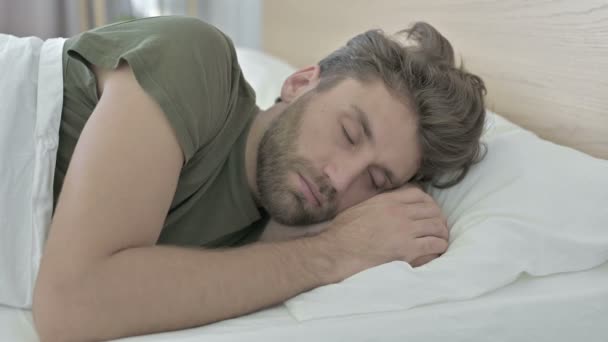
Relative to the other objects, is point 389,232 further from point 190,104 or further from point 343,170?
point 190,104

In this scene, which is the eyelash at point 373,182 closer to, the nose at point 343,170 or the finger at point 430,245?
the nose at point 343,170

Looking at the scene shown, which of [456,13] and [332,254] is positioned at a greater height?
[456,13]

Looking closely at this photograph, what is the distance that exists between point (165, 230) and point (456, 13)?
2.88ft

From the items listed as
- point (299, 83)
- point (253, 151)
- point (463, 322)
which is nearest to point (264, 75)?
point (299, 83)

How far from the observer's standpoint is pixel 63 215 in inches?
31.1

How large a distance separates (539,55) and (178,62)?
0.72 meters

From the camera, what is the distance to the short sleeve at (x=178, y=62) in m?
0.90

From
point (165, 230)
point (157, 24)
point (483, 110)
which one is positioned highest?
point (157, 24)

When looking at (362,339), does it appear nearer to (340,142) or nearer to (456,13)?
(340,142)

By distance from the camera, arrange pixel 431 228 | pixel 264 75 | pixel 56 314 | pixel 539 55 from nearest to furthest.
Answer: pixel 56 314
pixel 431 228
pixel 539 55
pixel 264 75

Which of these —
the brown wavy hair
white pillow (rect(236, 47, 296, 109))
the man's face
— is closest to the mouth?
the man's face

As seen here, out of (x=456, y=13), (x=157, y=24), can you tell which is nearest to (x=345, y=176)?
(x=157, y=24)

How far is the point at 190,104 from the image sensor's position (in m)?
0.93

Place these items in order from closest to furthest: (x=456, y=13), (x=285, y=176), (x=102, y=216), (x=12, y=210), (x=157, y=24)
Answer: (x=102, y=216), (x=12, y=210), (x=157, y=24), (x=285, y=176), (x=456, y=13)
